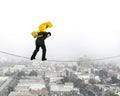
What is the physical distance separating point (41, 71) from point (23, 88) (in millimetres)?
14320

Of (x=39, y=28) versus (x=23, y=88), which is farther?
(x=23, y=88)

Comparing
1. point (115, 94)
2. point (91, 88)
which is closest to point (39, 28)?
point (115, 94)

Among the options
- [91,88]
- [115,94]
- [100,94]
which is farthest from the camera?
[91,88]

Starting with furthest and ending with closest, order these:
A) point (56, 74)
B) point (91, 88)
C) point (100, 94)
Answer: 1. point (56, 74)
2. point (91, 88)
3. point (100, 94)

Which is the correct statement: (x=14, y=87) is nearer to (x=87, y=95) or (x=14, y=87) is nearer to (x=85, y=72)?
(x=87, y=95)

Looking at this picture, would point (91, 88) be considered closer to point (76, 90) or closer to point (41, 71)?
point (76, 90)

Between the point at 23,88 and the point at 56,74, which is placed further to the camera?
the point at 56,74

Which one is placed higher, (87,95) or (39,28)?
(39,28)

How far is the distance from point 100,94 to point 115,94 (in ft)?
7.50

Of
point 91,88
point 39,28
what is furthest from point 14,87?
point 39,28

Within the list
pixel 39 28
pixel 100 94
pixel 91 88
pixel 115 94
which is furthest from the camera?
pixel 91 88

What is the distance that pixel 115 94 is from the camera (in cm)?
2519

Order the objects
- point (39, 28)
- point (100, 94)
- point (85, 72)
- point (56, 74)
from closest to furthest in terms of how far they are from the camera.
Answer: point (39, 28), point (100, 94), point (56, 74), point (85, 72)

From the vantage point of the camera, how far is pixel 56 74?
3969cm
